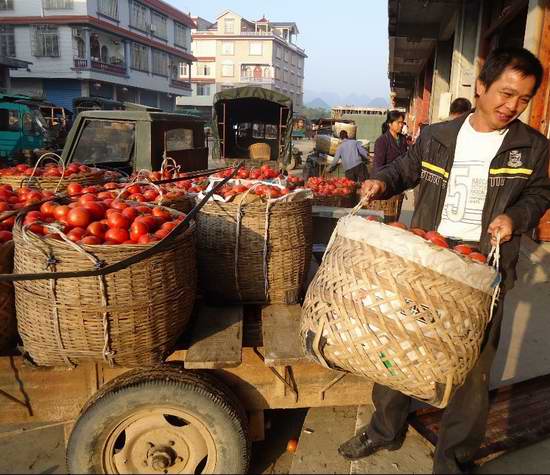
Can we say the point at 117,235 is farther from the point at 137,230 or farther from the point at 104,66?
the point at 104,66

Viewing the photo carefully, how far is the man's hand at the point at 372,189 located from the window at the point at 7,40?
1829 inches

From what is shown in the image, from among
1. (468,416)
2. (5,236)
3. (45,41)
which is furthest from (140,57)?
(468,416)

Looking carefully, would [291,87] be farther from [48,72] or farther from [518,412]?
[518,412]

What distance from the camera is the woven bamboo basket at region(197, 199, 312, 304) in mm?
2896

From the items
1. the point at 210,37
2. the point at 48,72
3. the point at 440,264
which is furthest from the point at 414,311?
the point at 210,37

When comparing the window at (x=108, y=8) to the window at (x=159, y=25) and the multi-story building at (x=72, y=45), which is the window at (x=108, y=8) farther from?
the window at (x=159, y=25)

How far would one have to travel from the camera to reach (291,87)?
8181 cm

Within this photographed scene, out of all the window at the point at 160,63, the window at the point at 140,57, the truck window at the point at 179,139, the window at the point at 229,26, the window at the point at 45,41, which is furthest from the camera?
the window at the point at 229,26

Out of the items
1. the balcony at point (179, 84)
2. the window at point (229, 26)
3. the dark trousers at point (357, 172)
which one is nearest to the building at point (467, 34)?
the dark trousers at point (357, 172)

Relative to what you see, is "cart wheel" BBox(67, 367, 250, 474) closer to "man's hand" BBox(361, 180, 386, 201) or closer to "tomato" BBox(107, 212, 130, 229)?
"tomato" BBox(107, 212, 130, 229)

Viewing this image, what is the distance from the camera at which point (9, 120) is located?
50.0 feet

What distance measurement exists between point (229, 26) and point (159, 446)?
80974 mm

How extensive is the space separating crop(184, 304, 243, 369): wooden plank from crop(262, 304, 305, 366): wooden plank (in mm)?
152

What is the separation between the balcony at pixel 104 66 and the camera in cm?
3828
